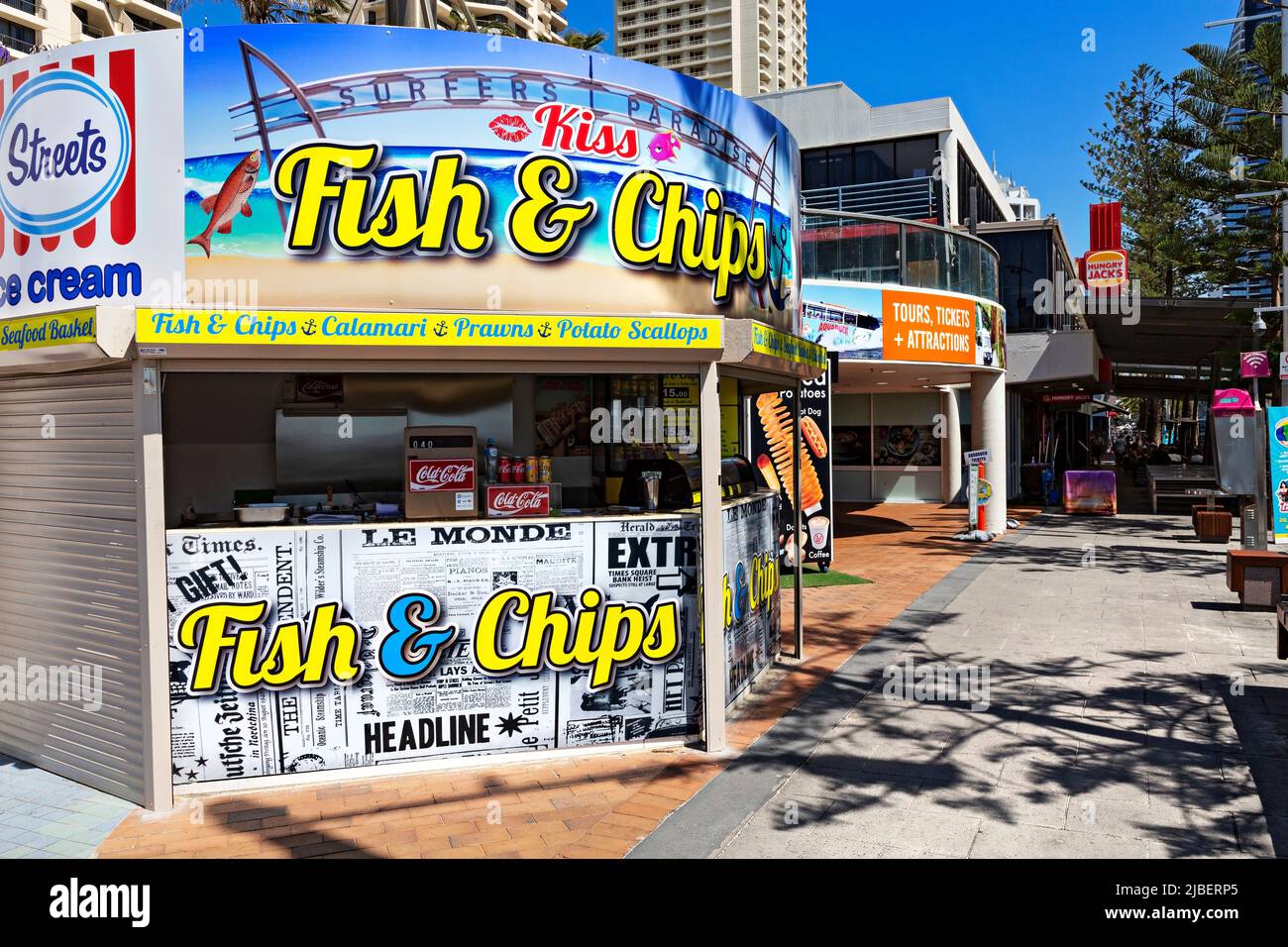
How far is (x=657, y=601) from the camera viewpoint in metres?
6.72

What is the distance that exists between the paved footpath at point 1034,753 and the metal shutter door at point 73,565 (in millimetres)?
3359

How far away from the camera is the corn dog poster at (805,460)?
1325 cm

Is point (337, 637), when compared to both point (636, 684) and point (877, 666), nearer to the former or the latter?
point (636, 684)

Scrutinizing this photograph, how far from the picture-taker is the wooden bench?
10.7m

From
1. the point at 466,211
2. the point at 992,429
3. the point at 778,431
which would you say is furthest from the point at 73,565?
the point at 992,429

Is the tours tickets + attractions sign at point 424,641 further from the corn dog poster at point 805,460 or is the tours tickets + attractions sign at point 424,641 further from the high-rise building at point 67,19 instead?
the high-rise building at point 67,19

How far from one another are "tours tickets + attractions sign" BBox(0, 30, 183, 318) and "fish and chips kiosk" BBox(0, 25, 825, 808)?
2 cm

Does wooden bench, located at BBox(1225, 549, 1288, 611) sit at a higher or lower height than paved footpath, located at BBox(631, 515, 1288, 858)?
higher

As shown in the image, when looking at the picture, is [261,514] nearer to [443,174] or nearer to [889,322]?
[443,174]

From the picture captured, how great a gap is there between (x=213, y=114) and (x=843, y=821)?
536cm

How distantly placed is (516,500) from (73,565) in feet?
9.21

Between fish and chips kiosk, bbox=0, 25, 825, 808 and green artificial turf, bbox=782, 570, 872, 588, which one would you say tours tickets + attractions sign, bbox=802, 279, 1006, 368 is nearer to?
green artificial turf, bbox=782, 570, 872, 588

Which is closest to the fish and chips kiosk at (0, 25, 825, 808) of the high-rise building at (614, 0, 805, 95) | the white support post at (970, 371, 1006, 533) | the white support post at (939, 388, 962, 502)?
the white support post at (970, 371, 1006, 533)
